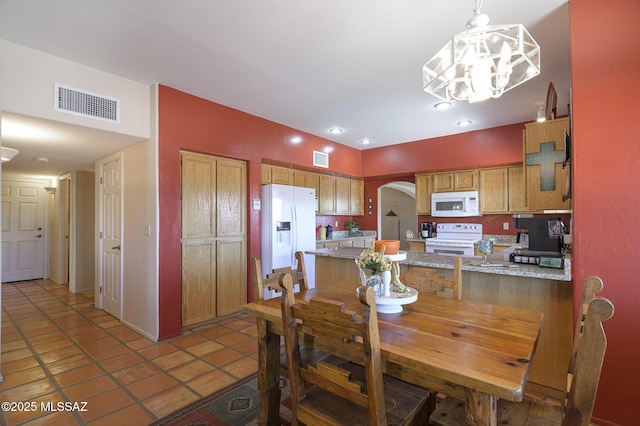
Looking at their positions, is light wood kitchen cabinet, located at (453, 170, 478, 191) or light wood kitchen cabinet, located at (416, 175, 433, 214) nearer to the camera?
light wood kitchen cabinet, located at (453, 170, 478, 191)

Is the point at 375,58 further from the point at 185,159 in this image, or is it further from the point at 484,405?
the point at 484,405

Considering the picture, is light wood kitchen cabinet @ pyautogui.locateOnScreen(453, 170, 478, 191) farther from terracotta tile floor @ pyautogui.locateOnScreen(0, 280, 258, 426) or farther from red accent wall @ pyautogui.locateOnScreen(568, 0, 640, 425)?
terracotta tile floor @ pyautogui.locateOnScreen(0, 280, 258, 426)

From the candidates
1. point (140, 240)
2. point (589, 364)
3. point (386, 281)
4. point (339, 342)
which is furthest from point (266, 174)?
point (589, 364)

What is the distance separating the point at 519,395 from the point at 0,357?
379 centimetres

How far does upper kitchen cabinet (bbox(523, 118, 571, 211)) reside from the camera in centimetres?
234

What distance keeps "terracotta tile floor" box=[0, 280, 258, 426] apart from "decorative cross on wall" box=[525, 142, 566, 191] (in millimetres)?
2796

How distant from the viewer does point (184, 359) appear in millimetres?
2709

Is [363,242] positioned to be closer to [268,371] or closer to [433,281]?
[433,281]

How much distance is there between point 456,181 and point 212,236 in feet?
12.8

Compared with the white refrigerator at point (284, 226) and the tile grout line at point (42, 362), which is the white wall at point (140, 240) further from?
the white refrigerator at point (284, 226)

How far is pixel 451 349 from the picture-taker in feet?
3.89

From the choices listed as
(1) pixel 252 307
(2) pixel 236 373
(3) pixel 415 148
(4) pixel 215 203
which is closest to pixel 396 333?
(1) pixel 252 307

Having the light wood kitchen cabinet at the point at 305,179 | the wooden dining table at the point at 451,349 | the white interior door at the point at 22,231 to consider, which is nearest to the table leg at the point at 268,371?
the wooden dining table at the point at 451,349

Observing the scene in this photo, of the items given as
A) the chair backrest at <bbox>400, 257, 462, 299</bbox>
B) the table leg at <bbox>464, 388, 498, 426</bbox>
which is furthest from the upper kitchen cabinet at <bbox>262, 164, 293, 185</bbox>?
the table leg at <bbox>464, 388, 498, 426</bbox>
